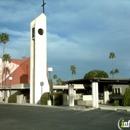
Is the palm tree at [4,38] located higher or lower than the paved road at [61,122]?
higher

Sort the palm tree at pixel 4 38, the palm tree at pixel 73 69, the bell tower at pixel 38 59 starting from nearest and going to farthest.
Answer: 1. the bell tower at pixel 38 59
2. the palm tree at pixel 4 38
3. the palm tree at pixel 73 69

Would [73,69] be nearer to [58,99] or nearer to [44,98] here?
[44,98]

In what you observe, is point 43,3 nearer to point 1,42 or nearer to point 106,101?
point 106,101

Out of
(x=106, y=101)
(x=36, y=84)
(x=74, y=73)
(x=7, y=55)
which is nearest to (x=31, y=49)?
(x=36, y=84)

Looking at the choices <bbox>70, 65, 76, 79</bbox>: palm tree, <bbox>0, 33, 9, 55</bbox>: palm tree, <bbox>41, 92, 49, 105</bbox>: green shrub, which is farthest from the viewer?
<bbox>70, 65, 76, 79</bbox>: palm tree

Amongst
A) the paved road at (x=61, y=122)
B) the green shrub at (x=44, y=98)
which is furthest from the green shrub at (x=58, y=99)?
the paved road at (x=61, y=122)

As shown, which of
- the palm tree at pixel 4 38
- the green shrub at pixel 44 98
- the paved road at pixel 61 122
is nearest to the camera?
the paved road at pixel 61 122

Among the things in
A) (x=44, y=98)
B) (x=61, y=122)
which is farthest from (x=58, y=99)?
(x=61, y=122)

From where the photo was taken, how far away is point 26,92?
5428cm

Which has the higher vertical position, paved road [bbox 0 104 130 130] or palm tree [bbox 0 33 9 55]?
palm tree [bbox 0 33 9 55]

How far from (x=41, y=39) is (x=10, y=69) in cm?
3534

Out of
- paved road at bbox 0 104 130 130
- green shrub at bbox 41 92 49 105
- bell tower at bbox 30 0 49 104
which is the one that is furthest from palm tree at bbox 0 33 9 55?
paved road at bbox 0 104 130 130

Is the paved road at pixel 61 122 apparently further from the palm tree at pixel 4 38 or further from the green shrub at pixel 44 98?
the palm tree at pixel 4 38

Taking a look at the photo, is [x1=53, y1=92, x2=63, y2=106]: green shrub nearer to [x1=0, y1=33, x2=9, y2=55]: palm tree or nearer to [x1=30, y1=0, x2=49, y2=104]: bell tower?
[x1=30, y1=0, x2=49, y2=104]: bell tower
